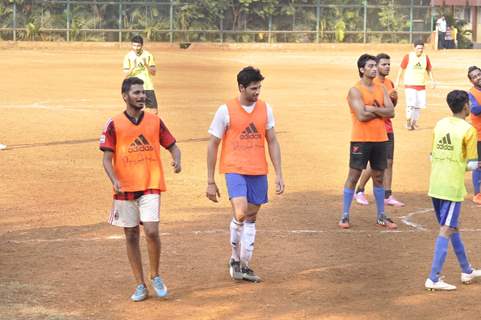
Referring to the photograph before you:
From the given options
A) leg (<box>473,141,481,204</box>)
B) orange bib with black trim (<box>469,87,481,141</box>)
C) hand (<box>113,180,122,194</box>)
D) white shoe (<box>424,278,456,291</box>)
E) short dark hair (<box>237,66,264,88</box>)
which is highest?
short dark hair (<box>237,66,264,88</box>)

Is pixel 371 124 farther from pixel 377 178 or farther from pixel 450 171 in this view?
pixel 450 171

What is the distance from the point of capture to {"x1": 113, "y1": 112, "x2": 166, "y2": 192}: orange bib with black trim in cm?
915

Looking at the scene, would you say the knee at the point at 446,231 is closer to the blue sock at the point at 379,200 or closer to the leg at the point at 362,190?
the blue sock at the point at 379,200

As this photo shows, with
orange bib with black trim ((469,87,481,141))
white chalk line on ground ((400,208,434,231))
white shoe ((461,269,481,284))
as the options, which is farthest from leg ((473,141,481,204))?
white shoe ((461,269,481,284))

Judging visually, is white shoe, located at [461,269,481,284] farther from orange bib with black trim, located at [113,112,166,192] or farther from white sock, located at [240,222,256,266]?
orange bib with black trim, located at [113,112,166,192]

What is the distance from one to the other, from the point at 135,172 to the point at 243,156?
1157mm

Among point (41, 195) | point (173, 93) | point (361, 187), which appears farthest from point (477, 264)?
point (173, 93)

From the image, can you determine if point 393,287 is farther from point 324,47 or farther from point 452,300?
point 324,47

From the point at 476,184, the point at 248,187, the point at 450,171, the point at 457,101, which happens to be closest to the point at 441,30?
the point at 476,184

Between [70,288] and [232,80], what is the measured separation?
28743mm

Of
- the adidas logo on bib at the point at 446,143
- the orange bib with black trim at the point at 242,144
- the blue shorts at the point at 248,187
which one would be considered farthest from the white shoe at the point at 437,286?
the orange bib with black trim at the point at 242,144

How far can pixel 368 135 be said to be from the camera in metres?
12.7

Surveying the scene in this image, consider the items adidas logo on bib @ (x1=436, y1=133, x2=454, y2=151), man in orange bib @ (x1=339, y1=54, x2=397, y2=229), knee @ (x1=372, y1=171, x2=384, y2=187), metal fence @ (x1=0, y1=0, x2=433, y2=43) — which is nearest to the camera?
adidas logo on bib @ (x1=436, y1=133, x2=454, y2=151)

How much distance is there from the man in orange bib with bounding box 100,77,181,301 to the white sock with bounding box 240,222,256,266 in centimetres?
99
